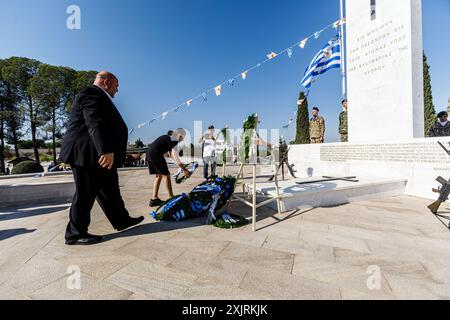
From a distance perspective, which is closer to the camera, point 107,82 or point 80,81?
point 107,82

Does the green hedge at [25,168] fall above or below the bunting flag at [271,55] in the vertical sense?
below

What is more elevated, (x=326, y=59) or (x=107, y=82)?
(x=326, y=59)

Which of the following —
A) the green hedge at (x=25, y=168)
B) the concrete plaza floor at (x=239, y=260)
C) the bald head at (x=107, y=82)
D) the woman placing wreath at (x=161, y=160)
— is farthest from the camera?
the green hedge at (x=25, y=168)

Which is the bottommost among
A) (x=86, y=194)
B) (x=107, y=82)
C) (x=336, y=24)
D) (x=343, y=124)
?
Answer: (x=86, y=194)

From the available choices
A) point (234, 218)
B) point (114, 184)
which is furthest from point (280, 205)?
point (114, 184)

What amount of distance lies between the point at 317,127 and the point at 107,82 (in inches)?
353

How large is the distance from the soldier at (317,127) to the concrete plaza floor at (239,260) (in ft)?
21.2

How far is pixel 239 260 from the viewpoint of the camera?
2.15 metres

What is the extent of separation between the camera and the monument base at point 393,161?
15.6 ft

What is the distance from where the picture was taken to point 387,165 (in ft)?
18.9

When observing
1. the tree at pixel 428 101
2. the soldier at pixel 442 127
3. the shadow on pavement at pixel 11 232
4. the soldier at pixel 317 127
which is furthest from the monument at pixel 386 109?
the tree at pixel 428 101

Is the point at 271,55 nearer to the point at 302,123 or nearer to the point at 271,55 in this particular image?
the point at 271,55

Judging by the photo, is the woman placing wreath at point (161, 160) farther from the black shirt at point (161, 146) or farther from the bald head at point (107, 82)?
the bald head at point (107, 82)

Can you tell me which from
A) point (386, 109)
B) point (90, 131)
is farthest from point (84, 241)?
point (386, 109)
